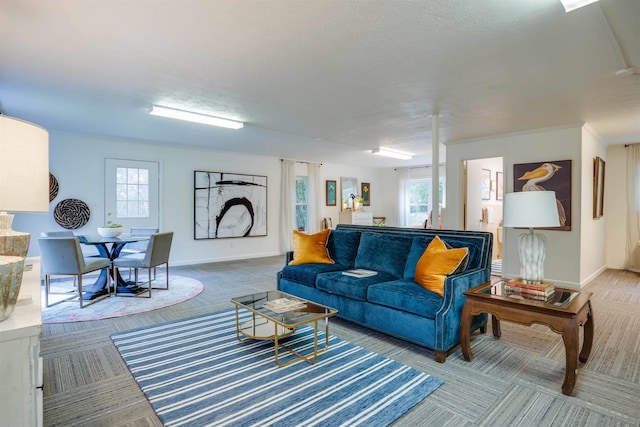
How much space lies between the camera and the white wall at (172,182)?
18.0ft

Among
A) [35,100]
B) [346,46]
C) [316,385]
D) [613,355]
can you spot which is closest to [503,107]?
[346,46]

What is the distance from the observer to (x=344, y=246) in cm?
412

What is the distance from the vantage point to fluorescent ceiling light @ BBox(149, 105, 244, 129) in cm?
411

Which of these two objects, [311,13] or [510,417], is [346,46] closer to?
[311,13]

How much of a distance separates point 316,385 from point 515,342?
191 cm

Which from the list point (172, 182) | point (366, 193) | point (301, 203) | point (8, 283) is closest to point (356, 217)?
point (366, 193)

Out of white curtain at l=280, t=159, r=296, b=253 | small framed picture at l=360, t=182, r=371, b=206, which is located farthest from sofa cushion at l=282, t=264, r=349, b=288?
small framed picture at l=360, t=182, r=371, b=206

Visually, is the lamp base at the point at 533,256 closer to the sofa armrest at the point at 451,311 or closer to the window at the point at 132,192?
the sofa armrest at the point at 451,311

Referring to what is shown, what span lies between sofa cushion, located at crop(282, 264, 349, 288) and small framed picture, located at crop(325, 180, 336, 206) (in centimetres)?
562

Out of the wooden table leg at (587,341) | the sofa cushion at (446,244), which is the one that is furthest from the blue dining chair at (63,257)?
the wooden table leg at (587,341)

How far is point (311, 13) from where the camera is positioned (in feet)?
6.95

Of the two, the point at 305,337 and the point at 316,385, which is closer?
the point at 316,385

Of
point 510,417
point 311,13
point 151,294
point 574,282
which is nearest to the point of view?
point 510,417

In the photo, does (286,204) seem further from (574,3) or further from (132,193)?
(574,3)
